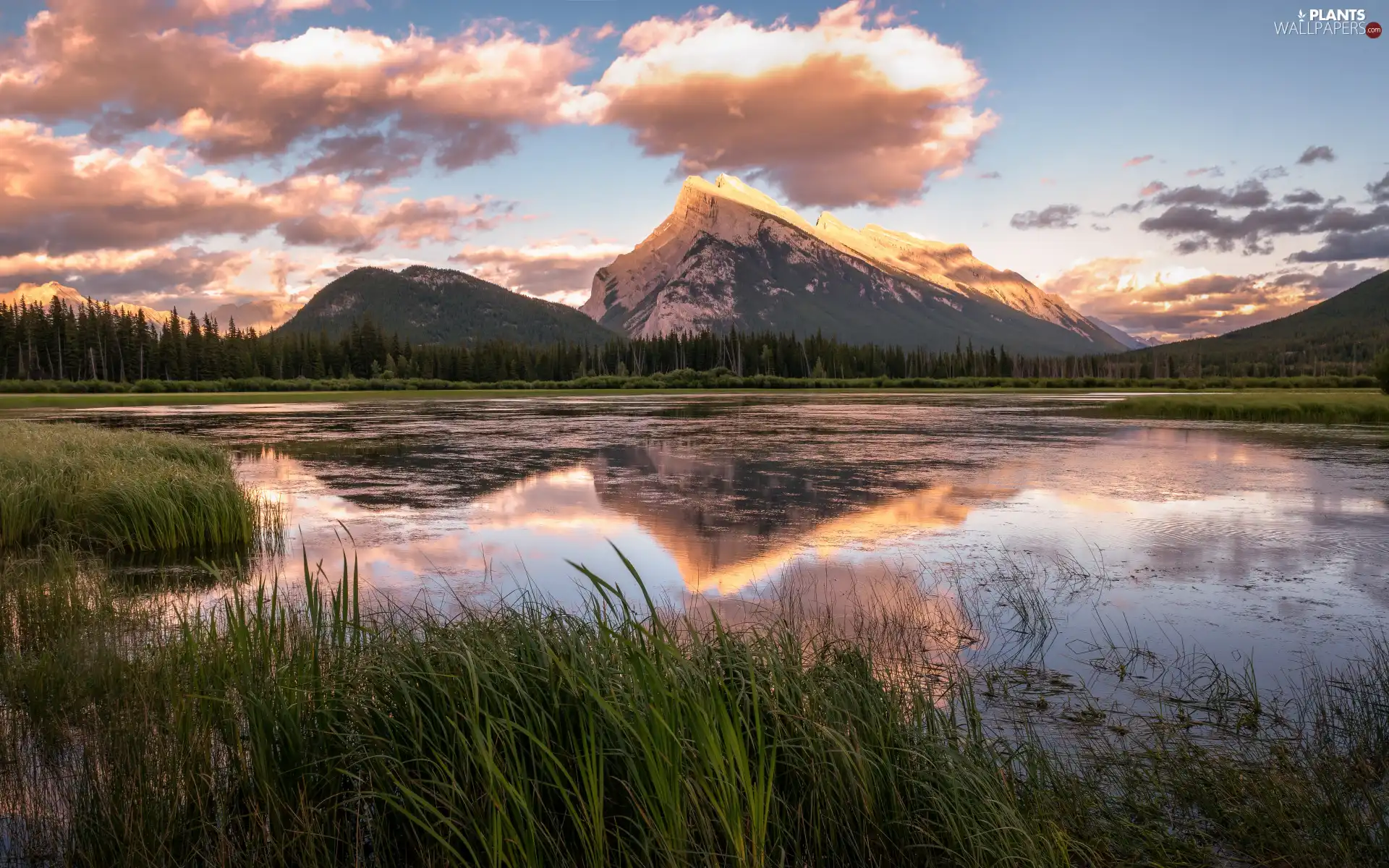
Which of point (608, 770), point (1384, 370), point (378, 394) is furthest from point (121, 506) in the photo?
point (378, 394)

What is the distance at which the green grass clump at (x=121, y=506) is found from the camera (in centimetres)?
1405

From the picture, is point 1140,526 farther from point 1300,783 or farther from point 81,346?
point 81,346

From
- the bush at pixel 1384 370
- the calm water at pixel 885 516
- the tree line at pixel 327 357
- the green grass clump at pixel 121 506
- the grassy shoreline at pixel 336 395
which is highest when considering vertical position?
the tree line at pixel 327 357

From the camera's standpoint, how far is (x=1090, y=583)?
457 inches

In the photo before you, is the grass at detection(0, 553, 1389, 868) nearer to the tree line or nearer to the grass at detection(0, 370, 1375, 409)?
the grass at detection(0, 370, 1375, 409)

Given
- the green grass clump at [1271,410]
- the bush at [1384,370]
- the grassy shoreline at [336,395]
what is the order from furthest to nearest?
1. the grassy shoreline at [336,395]
2. the bush at [1384,370]
3. the green grass clump at [1271,410]

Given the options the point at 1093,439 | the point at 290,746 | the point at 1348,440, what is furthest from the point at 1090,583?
the point at 1348,440

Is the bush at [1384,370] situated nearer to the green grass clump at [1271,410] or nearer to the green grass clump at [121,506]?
the green grass clump at [1271,410]

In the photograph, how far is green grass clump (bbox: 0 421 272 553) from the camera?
1405cm

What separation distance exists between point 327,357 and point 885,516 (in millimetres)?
173890

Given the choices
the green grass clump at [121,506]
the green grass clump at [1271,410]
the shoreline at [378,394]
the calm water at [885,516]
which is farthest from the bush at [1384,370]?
the green grass clump at [121,506]

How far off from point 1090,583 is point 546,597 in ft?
26.0

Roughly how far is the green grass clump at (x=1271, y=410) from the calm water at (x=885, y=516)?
973 centimetres

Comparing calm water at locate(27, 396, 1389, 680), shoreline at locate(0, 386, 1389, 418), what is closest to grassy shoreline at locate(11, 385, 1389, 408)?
shoreline at locate(0, 386, 1389, 418)
